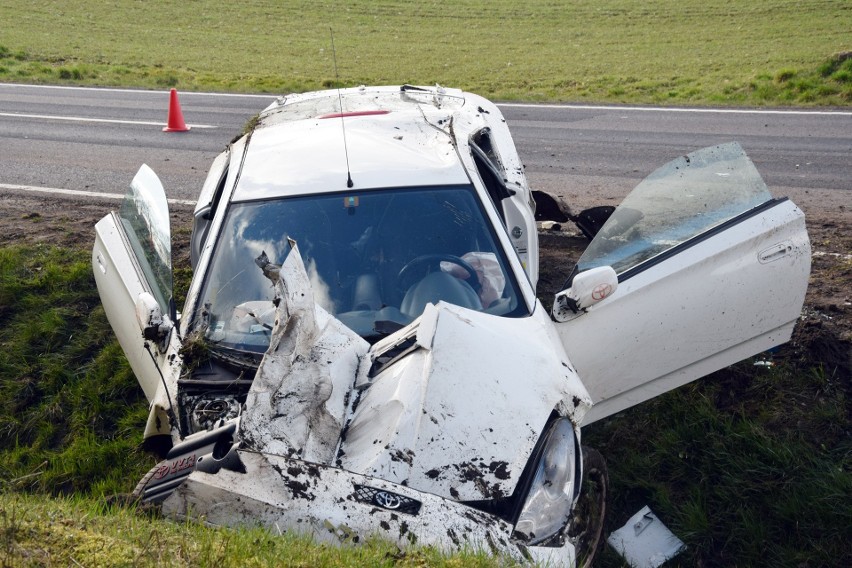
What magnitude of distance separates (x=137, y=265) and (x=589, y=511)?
99.3 inches

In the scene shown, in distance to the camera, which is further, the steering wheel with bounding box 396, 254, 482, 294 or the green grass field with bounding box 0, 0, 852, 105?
the green grass field with bounding box 0, 0, 852, 105

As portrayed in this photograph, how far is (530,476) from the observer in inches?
124

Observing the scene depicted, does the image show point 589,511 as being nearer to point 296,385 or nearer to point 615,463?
point 615,463

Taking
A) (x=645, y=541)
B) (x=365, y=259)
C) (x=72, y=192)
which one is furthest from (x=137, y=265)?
(x=72, y=192)

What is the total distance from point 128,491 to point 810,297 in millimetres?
4532

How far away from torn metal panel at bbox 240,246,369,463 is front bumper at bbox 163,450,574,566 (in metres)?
0.16

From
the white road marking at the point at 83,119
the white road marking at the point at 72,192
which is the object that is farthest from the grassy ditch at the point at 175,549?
the white road marking at the point at 83,119

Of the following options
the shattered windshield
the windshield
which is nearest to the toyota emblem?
the windshield

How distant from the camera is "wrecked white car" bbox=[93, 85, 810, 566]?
3.06 meters

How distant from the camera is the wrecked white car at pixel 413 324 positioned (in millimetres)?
3059

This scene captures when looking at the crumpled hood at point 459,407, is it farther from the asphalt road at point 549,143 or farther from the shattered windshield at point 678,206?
the asphalt road at point 549,143

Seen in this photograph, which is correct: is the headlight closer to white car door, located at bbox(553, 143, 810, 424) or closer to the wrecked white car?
the wrecked white car

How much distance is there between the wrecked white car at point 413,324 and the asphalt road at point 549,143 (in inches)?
167

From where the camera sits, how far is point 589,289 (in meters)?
4.00
